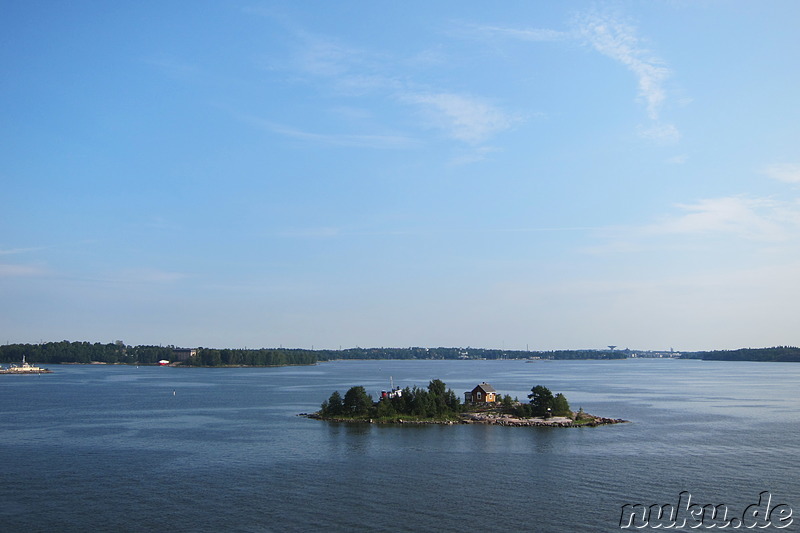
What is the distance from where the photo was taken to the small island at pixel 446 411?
63.3m

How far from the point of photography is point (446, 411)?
66250 mm

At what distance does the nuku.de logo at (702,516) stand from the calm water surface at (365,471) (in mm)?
580

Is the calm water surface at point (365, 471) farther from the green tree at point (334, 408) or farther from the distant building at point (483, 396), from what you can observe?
the distant building at point (483, 396)

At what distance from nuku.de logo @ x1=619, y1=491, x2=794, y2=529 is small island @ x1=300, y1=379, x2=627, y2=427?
27894 mm

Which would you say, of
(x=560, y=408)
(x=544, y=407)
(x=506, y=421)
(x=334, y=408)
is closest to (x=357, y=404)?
(x=334, y=408)

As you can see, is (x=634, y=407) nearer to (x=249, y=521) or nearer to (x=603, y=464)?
(x=603, y=464)

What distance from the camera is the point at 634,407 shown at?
8288cm

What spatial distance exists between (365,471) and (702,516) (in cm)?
1970

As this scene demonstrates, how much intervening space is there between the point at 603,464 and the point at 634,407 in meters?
43.2

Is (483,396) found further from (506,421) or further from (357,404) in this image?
(357,404)

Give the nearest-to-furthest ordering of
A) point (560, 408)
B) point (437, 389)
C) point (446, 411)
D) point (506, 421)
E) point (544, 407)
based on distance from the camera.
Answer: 1. point (506, 421)
2. point (544, 407)
3. point (560, 408)
4. point (446, 411)
5. point (437, 389)

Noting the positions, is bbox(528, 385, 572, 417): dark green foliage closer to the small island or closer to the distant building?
the small island

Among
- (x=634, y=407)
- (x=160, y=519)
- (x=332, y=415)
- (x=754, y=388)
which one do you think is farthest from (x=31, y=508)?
(x=754, y=388)

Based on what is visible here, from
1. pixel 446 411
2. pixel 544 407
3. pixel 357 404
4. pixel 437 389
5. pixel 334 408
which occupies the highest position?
pixel 437 389
